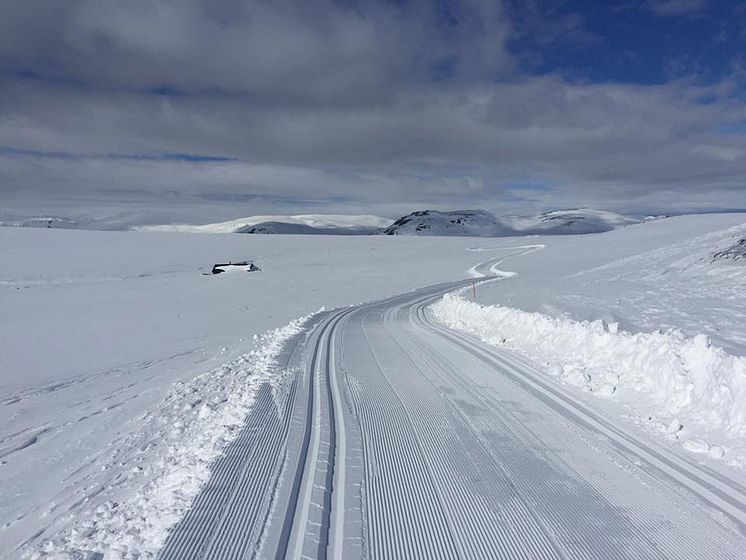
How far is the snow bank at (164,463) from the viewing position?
13.0 ft

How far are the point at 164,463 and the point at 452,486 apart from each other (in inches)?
132

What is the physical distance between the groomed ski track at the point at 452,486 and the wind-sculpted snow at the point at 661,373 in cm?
71

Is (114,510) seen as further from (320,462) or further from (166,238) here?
(166,238)

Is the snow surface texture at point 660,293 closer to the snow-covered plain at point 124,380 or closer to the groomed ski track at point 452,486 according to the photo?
the groomed ski track at point 452,486

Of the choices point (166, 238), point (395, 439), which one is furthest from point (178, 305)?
point (166, 238)

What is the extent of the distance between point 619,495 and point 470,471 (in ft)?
4.87

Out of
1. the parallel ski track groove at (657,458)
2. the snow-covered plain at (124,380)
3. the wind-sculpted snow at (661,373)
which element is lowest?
the snow-covered plain at (124,380)

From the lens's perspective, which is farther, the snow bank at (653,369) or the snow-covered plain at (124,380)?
the snow bank at (653,369)

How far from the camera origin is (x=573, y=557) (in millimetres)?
3727

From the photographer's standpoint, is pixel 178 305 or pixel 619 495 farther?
pixel 178 305

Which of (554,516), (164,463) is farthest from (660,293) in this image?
(164,463)

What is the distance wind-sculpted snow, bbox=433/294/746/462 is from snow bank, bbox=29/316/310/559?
5921 millimetres

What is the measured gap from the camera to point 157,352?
45.9 feet

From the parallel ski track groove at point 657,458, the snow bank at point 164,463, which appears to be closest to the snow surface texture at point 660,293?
the parallel ski track groove at point 657,458
